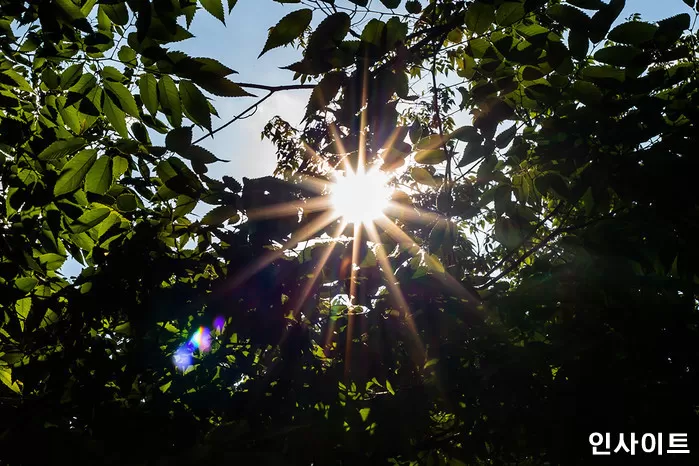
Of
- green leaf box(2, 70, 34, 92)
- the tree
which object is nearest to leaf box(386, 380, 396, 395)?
the tree

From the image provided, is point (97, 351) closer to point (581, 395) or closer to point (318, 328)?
point (318, 328)

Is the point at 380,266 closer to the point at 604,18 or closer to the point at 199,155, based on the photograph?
the point at 199,155

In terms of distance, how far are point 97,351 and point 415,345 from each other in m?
1.58

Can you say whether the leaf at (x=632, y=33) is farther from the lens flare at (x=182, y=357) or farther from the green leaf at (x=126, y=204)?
the lens flare at (x=182, y=357)

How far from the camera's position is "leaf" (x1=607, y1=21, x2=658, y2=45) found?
1858mm

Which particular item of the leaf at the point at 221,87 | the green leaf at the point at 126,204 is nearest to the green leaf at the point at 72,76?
the green leaf at the point at 126,204

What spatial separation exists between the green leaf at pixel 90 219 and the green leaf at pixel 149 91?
739mm

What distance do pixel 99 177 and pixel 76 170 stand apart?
101 mm

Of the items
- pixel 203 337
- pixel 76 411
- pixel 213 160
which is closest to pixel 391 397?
pixel 203 337

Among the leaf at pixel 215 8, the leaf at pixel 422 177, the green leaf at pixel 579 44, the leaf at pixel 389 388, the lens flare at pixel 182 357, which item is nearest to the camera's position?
the leaf at pixel 215 8

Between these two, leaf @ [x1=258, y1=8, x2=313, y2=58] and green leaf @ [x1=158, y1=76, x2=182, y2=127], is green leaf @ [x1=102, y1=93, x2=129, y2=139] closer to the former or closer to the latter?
green leaf @ [x1=158, y1=76, x2=182, y2=127]

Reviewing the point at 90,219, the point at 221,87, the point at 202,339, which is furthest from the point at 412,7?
the point at 202,339

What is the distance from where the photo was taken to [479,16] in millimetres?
1766

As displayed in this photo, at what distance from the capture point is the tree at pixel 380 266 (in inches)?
72.2
